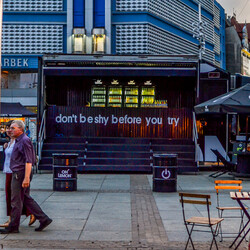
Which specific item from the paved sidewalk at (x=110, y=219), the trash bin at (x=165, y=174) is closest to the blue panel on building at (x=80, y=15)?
the paved sidewalk at (x=110, y=219)

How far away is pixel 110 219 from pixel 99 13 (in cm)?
2734

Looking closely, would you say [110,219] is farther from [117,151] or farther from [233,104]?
[117,151]

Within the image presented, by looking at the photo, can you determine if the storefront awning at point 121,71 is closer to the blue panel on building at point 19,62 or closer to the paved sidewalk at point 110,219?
the paved sidewalk at point 110,219

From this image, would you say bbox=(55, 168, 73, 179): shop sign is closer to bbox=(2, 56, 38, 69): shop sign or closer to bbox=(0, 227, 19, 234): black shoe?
bbox=(0, 227, 19, 234): black shoe

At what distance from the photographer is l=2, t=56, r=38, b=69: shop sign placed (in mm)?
35750

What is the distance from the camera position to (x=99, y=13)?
3522 centimetres

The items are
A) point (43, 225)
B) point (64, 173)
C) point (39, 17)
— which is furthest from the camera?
point (39, 17)

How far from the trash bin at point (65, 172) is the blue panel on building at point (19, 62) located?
23.0 m

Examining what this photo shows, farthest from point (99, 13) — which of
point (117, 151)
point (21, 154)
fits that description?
point (21, 154)

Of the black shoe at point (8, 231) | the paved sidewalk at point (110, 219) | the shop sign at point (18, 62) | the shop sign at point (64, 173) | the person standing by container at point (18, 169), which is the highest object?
the shop sign at point (18, 62)

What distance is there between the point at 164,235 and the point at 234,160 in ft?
38.5

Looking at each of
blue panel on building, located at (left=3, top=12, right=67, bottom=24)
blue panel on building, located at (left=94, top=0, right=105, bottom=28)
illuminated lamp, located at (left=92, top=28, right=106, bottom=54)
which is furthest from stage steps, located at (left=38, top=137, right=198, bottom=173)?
blue panel on building, located at (left=3, top=12, right=67, bottom=24)

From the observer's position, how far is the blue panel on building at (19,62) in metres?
35.8

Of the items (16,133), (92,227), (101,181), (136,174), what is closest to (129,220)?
(92,227)
